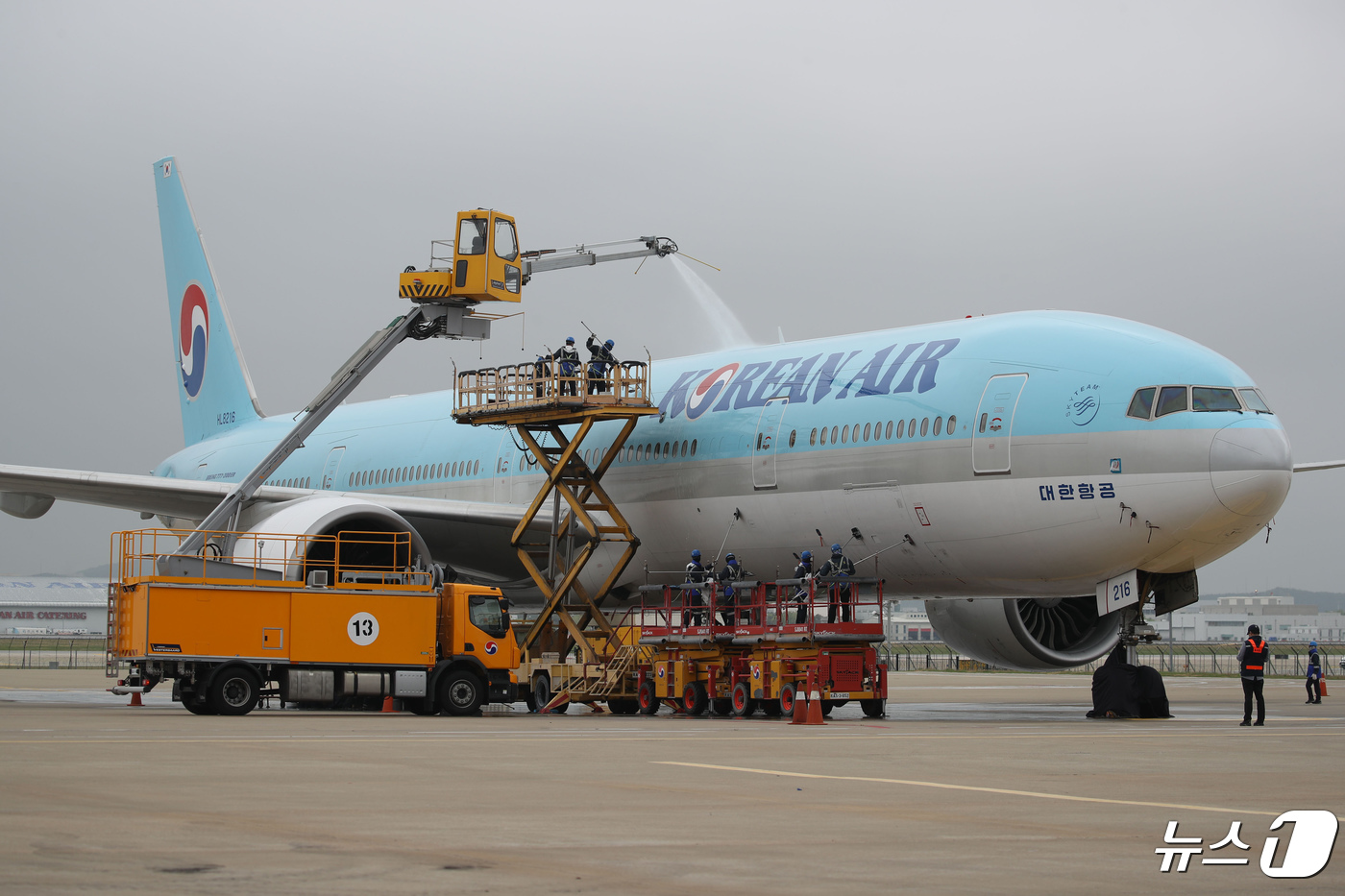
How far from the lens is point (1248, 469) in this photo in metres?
16.0

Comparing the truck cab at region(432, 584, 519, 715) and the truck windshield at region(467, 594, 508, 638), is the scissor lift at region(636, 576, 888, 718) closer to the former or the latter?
the truck cab at region(432, 584, 519, 715)

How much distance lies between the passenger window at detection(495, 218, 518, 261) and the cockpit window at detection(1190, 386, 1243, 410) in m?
10.4

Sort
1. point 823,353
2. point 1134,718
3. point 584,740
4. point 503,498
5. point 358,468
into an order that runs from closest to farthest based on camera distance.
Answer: point 584,740 < point 1134,718 < point 823,353 < point 503,498 < point 358,468

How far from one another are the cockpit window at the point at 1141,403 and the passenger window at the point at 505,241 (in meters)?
9.96

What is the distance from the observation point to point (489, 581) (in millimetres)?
24234

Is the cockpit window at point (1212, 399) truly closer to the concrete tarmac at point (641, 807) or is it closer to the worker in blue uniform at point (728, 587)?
the concrete tarmac at point (641, 807)

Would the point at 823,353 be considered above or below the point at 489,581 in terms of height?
above

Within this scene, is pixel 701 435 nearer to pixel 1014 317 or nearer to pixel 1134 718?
pixel 1014 317

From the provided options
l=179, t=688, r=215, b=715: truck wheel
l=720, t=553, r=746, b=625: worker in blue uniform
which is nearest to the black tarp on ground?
l=720, t=553, r=746, b=625: worker in blue uniform

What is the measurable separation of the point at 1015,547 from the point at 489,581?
31.7ft

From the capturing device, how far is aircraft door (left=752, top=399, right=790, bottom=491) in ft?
63.8

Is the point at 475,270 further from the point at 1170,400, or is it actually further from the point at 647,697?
the point at 1170,400

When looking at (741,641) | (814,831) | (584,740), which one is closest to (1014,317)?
(741,641)

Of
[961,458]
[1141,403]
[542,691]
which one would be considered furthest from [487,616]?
[1141,403]
